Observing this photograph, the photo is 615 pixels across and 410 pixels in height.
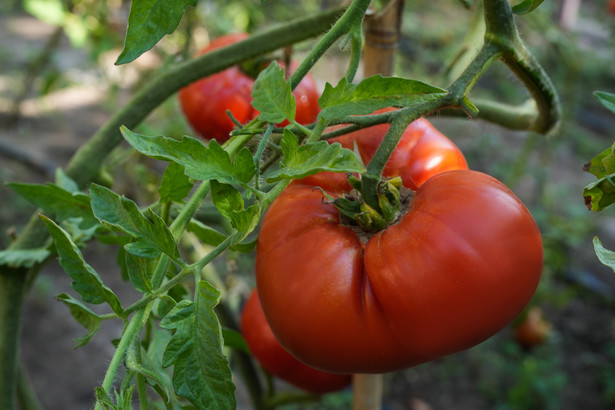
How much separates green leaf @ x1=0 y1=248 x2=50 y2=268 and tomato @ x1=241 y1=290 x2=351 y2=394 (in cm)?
28

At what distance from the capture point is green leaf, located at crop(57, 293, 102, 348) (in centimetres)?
39

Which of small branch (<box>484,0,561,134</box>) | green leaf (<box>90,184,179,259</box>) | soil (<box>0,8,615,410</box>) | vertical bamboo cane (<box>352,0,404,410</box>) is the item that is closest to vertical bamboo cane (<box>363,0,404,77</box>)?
vertical bamboo cane (<box>352,0,404,410</box>)

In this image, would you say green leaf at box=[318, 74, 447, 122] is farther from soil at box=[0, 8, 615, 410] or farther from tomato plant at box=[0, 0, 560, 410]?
soil at box=[0, 8, 615, 410]

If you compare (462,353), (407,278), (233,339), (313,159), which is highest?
(313,159)

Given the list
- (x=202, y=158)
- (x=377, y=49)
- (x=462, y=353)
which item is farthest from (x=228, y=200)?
(x=462, y=353)

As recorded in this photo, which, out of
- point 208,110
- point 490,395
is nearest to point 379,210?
point 208,110

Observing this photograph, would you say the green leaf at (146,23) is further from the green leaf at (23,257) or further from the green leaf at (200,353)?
the green leaf at (23,257)

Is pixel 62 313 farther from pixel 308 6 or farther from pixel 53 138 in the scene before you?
pixel 308 6

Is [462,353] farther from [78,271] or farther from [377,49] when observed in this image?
[78,271]

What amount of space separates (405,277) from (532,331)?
6.76ft

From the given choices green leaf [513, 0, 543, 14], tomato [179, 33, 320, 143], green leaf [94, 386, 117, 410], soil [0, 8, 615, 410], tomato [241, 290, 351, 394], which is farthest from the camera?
soil [0, 8, 615, 410]

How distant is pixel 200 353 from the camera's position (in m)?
0.35

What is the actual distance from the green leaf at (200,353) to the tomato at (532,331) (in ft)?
6.91

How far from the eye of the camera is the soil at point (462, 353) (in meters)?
1.92
